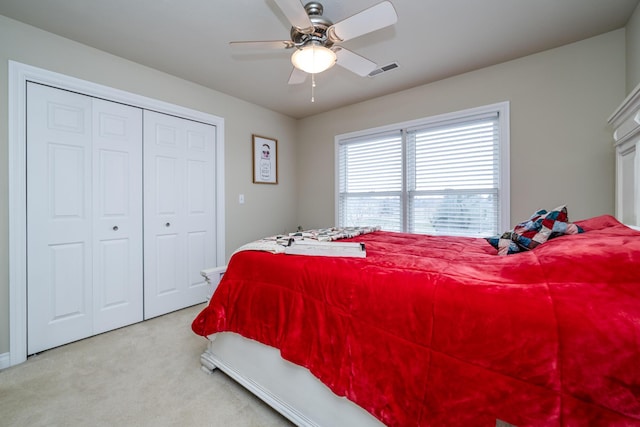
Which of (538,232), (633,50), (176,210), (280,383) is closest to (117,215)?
(176,210)

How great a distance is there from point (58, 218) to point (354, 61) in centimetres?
264

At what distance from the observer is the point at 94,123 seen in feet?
7.60

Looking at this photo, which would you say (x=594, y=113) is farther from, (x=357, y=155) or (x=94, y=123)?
(x=94, y=123)

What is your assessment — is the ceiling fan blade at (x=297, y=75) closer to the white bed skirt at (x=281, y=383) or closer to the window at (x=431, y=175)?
the window at (x=431, y=175)

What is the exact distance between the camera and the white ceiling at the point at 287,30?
181 cm

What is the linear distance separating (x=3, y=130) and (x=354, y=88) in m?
3.01

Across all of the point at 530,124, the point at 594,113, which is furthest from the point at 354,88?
the point at 594,113

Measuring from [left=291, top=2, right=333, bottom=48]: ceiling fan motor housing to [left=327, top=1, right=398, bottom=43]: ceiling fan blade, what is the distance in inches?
4.0

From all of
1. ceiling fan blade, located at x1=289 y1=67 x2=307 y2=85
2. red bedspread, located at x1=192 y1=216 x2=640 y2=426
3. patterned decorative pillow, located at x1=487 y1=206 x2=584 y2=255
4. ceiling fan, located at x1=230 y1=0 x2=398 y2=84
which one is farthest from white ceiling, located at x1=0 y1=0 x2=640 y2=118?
red bedspread, located at x1=192 y1=216 x2=640 y2=426

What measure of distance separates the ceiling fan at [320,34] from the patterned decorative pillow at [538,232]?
1348 mm

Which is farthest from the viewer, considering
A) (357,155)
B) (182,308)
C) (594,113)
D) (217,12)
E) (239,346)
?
(357,155)

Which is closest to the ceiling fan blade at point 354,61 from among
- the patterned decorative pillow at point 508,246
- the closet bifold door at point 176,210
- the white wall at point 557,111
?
the white wall at point 557,111

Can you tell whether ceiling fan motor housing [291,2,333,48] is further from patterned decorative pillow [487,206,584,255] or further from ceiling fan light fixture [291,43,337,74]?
patterned decorative pillow [487,206,584,255]

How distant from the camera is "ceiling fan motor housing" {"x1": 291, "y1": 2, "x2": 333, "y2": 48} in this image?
5.54ft
